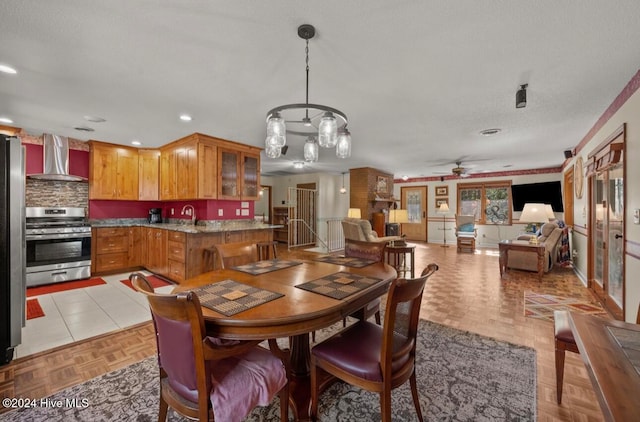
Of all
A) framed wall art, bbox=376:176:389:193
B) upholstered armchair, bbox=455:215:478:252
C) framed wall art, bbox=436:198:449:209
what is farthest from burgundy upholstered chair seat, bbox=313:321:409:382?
framed wall art, bbox=436:198:449:209

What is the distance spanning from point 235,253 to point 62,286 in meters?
3.46

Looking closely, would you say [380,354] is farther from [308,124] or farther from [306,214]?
[306,214]

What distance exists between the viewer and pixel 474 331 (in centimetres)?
266

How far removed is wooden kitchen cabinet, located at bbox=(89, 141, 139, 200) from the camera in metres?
4.59

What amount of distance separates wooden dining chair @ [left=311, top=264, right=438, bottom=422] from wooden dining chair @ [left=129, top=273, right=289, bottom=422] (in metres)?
0.30

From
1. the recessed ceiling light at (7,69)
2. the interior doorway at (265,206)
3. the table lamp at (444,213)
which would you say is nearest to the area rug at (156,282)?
the recessed ceiling light at (7,69)

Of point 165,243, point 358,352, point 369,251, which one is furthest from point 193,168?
point 358,352

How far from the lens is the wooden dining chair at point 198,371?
105 centimetres

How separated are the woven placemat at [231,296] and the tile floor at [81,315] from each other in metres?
1.95

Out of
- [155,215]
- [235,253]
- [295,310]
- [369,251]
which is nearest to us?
[295,310]

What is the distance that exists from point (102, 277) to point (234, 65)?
4.43 metres

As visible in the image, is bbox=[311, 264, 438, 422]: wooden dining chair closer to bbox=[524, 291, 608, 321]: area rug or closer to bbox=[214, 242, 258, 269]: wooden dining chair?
bbox=[214, 242, 258, 269]: wooden dining chair

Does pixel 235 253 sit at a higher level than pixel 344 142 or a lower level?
lower

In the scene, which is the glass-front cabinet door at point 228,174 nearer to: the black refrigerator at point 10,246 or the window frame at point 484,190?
the black refrigerator at point 10,246
